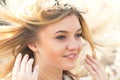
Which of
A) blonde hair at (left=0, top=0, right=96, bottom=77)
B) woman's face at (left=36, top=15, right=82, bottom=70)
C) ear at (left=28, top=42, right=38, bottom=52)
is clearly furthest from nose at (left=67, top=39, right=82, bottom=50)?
ear at (left=28, top=42, right=38, bottom=52)

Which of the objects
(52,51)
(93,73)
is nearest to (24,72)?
(52,51)

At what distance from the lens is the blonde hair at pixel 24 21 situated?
398 cm

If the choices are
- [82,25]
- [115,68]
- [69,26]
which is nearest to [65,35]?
[69,26]

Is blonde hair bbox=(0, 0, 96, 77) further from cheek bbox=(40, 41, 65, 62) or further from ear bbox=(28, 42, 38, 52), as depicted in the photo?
cheek bbox=(40, 41, 65, 62)

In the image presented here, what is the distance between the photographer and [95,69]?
423 centimetres

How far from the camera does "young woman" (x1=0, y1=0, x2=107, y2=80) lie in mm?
3910

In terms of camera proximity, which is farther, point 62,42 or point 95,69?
point 95,69

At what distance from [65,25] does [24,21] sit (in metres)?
0.36

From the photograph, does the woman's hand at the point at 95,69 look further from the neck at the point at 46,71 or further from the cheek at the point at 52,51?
the cheek at the point at 52,51

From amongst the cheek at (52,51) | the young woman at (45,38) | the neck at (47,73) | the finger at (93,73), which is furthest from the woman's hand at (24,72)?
the finger at (93,73)

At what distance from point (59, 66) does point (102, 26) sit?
0.80m

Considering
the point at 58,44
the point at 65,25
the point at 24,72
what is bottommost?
the point at 24,72

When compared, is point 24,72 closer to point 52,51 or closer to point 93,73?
point 52,51

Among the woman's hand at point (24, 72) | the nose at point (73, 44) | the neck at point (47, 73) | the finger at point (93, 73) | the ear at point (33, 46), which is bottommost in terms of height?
the finger at point (93, 73)
